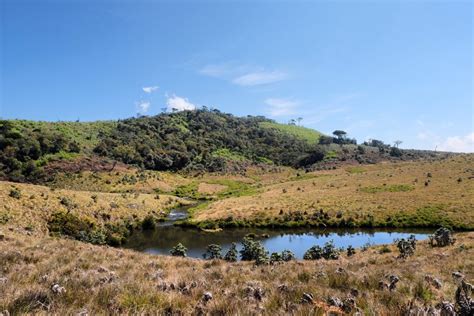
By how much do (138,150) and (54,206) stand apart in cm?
9241

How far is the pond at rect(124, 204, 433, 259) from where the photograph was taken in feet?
131

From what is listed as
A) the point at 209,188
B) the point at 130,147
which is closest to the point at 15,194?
the point at 209,188

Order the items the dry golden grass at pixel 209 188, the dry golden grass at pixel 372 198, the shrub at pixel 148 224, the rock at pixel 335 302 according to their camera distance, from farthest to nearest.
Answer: the dry golden grass at pixel 209 188
the dry golden grass at pixel 372 198
the shrub at pixel 148 224
the rock at pixel 335 302

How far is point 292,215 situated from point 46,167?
68706 millimetres

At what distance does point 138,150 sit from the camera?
132250mm

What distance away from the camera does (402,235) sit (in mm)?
42625

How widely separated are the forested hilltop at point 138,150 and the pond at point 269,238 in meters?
51.4

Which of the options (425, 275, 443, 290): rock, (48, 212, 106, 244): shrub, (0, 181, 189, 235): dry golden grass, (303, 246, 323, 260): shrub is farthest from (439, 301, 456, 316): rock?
(48, 212, 106, 244): shrub

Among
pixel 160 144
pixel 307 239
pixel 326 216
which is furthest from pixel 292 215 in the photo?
pixel 160 144

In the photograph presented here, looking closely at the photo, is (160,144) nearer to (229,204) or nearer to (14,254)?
(229,204)

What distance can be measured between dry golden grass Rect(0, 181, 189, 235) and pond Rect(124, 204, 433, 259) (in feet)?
20.2

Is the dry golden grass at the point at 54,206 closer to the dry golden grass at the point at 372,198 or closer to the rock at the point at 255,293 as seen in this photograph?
the dry golden grass at the point at 372,198

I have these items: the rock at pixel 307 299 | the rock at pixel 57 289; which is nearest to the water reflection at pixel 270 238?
the rock at pixel 307 299

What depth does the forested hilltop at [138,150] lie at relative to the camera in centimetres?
9194
